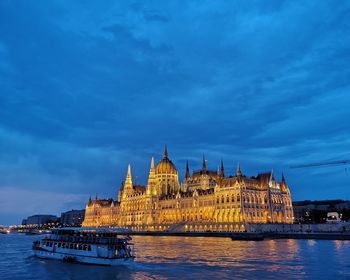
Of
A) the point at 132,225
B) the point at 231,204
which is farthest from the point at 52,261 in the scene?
the point at 132,225

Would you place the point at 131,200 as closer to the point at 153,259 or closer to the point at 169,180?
the point at 169,180

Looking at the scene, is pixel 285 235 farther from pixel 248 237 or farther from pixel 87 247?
pixel 87 247

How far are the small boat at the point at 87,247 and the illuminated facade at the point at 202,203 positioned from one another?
77265mm

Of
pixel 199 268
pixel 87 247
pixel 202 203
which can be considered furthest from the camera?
pixel 202 203

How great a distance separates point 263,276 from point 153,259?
710 inches

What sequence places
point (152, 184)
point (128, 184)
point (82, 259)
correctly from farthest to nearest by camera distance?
point (128, 184) < point (152, 184) < point (82, 259)

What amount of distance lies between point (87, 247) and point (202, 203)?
95.4 m

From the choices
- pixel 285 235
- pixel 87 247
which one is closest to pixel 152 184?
pixel 285 235

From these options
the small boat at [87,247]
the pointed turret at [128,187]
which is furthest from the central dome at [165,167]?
the small boat at [87,247]

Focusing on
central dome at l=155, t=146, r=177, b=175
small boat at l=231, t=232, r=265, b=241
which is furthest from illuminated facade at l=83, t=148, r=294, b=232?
small boat at l=231, t=232, r=265, b=241

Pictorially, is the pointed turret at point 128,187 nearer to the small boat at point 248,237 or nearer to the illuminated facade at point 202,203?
the illuminated facade at point 202,203

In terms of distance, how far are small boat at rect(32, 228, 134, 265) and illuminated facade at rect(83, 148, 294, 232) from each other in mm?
77265

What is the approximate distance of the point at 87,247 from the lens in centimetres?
4731

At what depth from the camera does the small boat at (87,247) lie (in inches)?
1780
